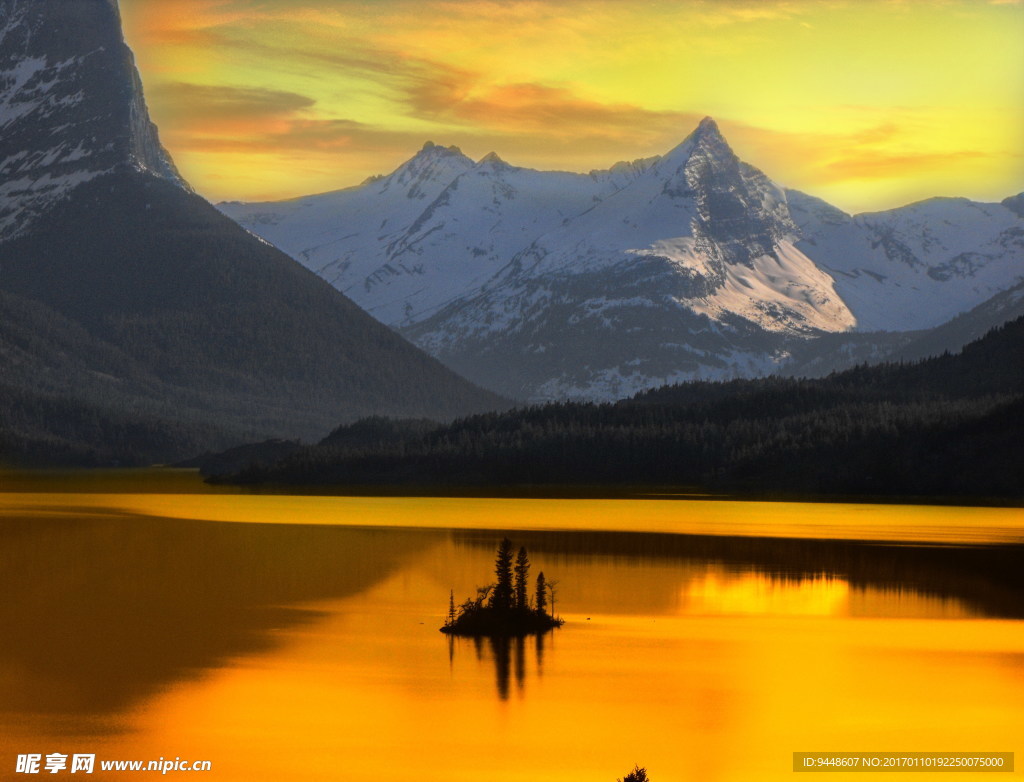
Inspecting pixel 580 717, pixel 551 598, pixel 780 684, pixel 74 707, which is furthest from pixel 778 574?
pixel 74 707

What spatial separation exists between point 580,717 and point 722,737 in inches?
224

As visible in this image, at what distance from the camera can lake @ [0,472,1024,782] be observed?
218 feet

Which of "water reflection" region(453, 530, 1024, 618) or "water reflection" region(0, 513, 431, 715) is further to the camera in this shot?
"water reflection" region(453, 530, 1024, 618)

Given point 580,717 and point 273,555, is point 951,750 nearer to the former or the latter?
point 580,717

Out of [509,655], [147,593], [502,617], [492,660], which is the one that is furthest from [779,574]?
[492,660]

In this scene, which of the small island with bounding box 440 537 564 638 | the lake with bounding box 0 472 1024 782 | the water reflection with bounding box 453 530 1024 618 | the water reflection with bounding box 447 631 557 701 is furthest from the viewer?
the water reflection with bounding box 453 530 1024 618

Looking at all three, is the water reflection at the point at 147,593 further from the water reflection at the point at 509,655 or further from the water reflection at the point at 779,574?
the water reflection at the point at 779,574

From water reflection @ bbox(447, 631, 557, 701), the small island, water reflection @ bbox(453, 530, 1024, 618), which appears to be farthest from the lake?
the small island

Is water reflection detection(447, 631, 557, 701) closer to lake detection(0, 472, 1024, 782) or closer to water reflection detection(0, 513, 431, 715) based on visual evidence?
lake detection(0, 472, 1024, 782)

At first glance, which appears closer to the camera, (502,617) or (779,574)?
(502,617)

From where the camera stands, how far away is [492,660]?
83812 mm

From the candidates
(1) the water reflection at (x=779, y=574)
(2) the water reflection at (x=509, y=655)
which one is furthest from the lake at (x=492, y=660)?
(1) the water reflection at (x=779, y=574)

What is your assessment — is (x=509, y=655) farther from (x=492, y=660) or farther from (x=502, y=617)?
(x=502, y=617)

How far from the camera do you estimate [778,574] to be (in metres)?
127
